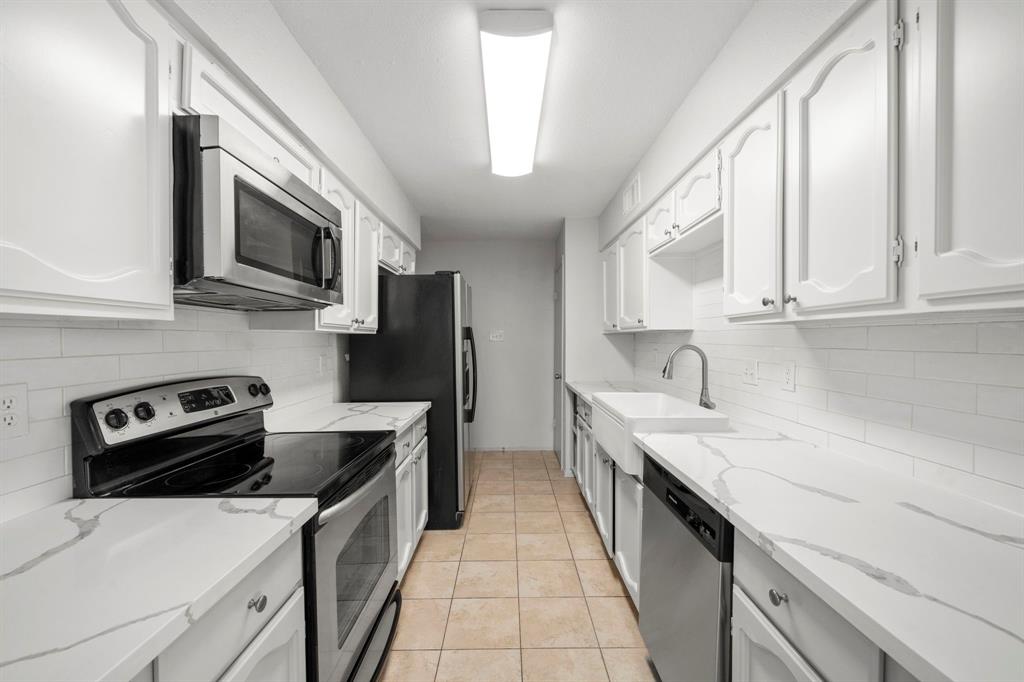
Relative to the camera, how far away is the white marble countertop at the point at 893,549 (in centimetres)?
55

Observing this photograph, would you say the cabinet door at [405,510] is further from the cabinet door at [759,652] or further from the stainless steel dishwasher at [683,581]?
the cabinet door at [759,652]

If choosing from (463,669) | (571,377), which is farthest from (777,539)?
(571,377)

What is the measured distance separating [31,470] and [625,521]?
2.04 m

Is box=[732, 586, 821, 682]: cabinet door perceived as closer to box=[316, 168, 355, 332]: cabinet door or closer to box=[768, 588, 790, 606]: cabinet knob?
box=[768, 588, 790, 606]: cabinet knob

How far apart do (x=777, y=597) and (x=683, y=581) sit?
46cm

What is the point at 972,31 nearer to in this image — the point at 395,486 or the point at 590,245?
the point at 395,486

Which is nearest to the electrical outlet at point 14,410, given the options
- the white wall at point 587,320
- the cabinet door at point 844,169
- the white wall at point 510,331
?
the cabinet door at point 844,169

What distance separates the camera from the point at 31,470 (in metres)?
0.95

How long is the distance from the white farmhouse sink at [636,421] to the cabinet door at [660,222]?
2.93 ft

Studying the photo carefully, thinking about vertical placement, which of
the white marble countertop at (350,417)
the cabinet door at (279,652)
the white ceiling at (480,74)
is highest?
the white ceiling at (480,74)

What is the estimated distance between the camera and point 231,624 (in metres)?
0.77

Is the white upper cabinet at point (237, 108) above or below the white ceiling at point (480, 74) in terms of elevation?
below

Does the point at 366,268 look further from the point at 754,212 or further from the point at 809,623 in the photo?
the point at 809,623

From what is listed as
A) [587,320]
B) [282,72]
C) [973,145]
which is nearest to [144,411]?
[282,72]
